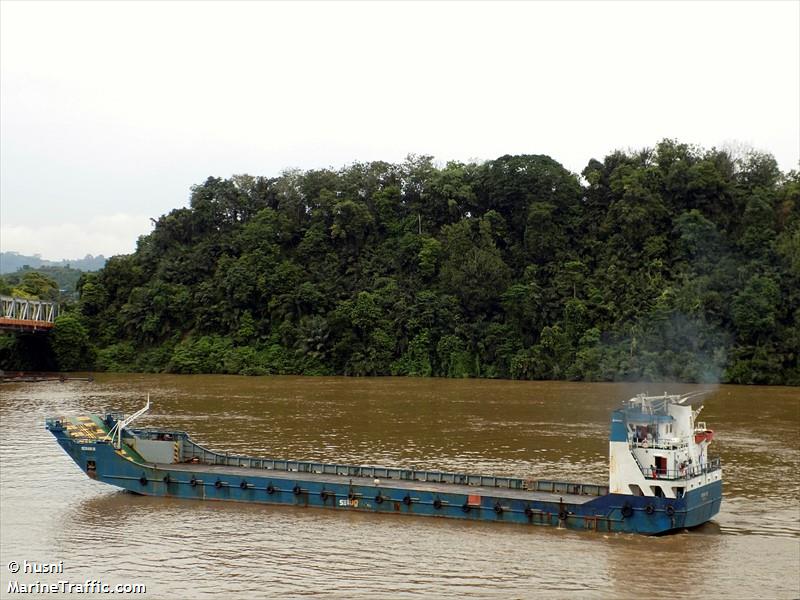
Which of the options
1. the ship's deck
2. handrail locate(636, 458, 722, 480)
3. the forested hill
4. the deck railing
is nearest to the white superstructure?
handrail locate(636, 458, 722, 480)

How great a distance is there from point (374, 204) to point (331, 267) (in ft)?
29.7

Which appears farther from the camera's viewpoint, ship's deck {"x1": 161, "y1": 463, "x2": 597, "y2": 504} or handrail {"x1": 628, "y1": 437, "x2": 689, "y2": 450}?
ship's deck {"x1": 161, "y1": 463, "x2": 597, "y2": 504}

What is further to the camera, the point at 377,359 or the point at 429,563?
the point at 377,359

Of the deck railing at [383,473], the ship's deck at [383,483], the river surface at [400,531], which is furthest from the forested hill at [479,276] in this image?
the ship's deck at [383,483]

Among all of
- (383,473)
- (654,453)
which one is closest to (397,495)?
(383,473)

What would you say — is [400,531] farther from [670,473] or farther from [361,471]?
[670,473]

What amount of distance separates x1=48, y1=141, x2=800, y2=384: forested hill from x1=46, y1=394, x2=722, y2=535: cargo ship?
3683cm

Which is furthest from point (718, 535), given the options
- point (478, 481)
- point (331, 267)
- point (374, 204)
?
point (374, 204)

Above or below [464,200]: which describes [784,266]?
below

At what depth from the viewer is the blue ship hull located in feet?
→ 76.7

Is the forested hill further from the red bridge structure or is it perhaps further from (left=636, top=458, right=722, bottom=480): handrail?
(left=636, top=458, right=722, bottom=480): handrail

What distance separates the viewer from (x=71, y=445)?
28.4 m

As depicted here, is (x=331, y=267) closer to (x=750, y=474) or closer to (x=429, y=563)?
(x=750, y=474)

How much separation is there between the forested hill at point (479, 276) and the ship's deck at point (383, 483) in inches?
1471
